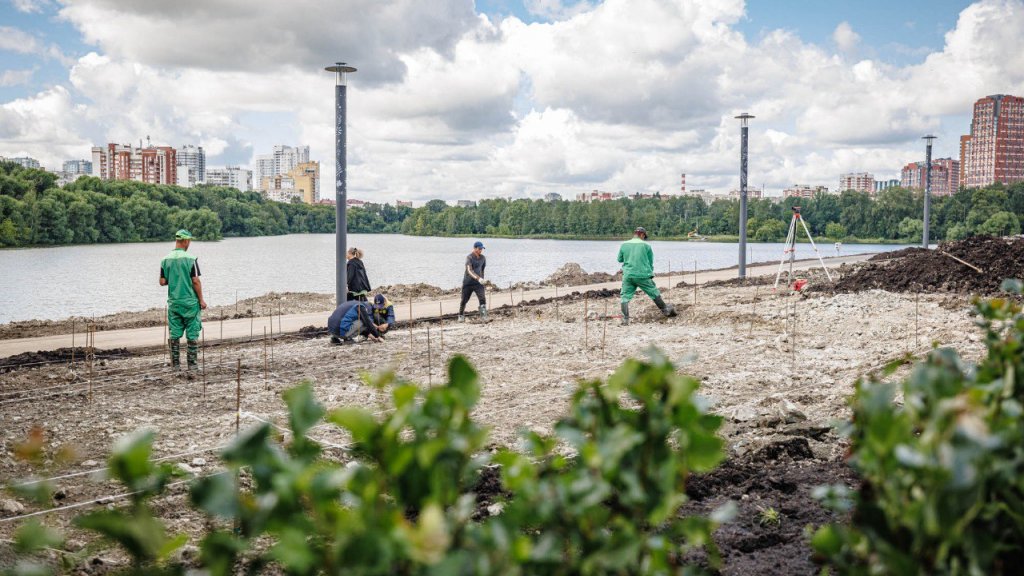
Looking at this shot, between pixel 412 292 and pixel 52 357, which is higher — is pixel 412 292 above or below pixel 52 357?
above

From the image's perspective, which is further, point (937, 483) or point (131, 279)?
point (131, 279)

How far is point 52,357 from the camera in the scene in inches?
496

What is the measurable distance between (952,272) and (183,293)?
17704 mm

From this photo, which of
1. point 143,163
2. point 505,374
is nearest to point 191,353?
point 505,374

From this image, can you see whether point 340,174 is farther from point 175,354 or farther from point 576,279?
point 576,279

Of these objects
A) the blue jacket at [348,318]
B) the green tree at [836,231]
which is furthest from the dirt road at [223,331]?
the green tree at [836,231]

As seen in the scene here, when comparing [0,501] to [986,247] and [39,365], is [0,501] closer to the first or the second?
[39,365]

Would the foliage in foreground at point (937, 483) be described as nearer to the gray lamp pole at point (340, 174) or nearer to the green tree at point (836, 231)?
the gray lamp pole at point (340, 174)

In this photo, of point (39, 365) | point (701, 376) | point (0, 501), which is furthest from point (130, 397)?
point (701, 376)

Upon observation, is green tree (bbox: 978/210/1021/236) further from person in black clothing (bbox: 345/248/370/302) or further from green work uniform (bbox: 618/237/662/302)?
person in black clothing (bbox: 345/248/370/302)

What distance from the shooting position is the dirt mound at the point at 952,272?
61.2 ft

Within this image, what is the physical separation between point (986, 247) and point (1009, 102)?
137 meters

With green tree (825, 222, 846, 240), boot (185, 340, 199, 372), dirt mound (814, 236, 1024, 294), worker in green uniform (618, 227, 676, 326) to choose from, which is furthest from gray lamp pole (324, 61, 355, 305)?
green tree (825, 222, 846, 240)

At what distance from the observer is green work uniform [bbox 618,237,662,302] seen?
1553 centimetres
